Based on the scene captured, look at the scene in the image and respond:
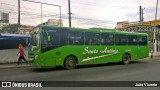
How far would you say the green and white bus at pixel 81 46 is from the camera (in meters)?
17.6

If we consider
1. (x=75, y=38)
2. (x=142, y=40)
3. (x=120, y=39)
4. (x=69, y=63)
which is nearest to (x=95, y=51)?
(x=75, y=38)

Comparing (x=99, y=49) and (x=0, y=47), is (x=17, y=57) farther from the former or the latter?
(x=99, y=49)

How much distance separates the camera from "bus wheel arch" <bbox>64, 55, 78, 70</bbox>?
1875 cm

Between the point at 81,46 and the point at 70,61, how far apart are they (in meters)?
1.52

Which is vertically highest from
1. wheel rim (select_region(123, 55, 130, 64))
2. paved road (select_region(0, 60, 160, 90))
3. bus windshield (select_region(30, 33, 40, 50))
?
bus windshield (select_region(30, 33, 40, 50))

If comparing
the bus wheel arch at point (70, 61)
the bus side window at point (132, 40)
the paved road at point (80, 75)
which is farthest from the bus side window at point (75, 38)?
the bus side window at point (132, 40)

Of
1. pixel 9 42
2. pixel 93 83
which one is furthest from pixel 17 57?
pixel 93 83

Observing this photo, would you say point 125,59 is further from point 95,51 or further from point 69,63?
point 69,63

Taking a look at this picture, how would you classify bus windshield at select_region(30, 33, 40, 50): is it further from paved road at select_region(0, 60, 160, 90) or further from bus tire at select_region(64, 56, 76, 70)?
bus tire at select_region(64, 56, 76, 70)

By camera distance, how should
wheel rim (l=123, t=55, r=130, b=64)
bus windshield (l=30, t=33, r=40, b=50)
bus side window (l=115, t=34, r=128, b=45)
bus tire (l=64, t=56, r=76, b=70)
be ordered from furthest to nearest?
wheel rim (l=123, t=55, r=130, b=64), bus side window (l=115, t=34, r=128, b=45), bus tire (l=64, t=56, r=76, b=70), bus windshield (l=30, t=33, r=40, b=50)

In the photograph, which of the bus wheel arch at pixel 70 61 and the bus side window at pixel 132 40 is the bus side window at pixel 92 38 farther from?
the bus side window at pixel 132 40

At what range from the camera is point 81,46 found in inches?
783

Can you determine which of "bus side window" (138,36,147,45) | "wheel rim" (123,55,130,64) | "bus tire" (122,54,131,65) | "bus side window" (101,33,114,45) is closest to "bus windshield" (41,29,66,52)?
"bus side window" (101,33,114,45)

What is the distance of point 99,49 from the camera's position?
70.1 ft
